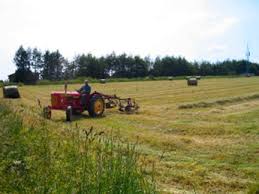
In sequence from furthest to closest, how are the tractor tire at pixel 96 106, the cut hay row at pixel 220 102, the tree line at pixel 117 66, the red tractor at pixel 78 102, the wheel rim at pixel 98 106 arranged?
the tree line at pixel 117 66 < the cut hay row at pixel 220 102 < the wheel rim at pixel 98 106 < the tractor tire at pixel 96 106 < the red tractor at pixel 78 102

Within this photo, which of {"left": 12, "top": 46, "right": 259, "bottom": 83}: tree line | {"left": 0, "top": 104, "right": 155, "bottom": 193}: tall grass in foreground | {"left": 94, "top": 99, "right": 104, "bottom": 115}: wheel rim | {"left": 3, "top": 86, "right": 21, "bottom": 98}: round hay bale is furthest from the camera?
{"left": 12, "top": 46, "right": 259, "bottom": 83}: tree line

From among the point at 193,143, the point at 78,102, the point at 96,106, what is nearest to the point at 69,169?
the point at 193,143

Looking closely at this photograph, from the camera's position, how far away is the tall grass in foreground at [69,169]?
5266mm

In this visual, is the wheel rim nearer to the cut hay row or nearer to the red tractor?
the red tractor

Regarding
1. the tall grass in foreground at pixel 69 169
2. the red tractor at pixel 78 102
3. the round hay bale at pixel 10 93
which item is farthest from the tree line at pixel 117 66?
the tall grass in foreground at pixel 69 169

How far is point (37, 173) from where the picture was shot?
6.34 metres

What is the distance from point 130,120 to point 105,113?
247 cm

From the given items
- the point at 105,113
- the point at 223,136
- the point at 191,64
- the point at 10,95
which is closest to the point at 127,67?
the point at 191,64

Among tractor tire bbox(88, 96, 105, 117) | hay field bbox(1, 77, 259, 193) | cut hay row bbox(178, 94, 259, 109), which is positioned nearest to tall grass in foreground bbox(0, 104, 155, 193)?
hay field bbox(1, 77, 259, 193)

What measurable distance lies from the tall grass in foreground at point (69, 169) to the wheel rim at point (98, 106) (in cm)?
1135

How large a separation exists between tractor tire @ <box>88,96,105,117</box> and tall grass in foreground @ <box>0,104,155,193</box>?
1119cm

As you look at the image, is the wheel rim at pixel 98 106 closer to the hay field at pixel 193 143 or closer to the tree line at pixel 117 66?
the hay field at pixel 193 143

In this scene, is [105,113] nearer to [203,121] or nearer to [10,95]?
[203,121]

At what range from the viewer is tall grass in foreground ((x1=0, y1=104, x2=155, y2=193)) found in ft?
17.3
